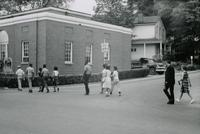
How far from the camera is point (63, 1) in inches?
2442

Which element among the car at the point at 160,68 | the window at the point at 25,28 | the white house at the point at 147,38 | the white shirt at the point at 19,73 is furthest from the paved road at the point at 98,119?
the white house at the point at 147,38

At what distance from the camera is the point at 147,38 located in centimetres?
5759

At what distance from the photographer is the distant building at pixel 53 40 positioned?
3100 centimetres

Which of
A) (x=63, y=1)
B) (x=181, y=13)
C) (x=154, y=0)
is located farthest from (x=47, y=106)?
(x=154, y=0)

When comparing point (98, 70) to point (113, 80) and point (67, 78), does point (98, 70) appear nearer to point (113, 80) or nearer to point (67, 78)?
point (67, 78)

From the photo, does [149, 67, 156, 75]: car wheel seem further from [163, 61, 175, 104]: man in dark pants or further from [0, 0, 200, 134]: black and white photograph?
[163, 61, 175, 104]: man in dark pants

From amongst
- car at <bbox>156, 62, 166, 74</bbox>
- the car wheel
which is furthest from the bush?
car at <bbox>156, 62, 166, 74</bbox>

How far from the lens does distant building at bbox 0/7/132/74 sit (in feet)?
102

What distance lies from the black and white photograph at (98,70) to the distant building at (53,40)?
0.30 feet

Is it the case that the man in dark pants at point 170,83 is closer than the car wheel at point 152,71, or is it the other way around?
the man in dark pants at point 170,83

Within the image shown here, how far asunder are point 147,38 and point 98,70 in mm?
22582

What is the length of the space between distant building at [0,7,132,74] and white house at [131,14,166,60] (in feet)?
61.7

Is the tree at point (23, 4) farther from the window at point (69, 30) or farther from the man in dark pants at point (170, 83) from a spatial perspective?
the man in dark pants at point (170, 83)

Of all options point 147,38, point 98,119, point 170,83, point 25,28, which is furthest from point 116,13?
point 98,119
